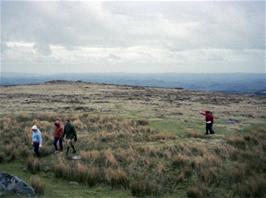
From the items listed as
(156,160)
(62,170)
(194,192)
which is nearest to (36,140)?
(62,170)

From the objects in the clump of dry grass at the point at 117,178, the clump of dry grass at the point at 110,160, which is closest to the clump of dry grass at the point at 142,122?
the clump of dry grass at the point at 110,160

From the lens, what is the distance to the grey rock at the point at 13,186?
1419 centimetres

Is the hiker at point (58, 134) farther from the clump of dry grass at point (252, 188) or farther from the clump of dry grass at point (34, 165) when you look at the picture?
the clump of dry grass at point (252, 188)

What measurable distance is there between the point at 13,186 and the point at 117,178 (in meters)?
5.02

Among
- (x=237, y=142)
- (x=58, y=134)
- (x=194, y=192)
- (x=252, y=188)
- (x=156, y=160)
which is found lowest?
(x=194, y=192)

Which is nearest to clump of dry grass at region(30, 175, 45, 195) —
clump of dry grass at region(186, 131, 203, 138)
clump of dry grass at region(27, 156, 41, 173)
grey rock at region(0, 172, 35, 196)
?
grey rock at region(0, 172, 35, 196)

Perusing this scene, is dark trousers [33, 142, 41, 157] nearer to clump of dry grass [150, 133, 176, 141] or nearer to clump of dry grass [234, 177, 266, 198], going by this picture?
clump of dry grass [150, 133, 176, 141]

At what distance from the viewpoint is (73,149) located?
70.4ft

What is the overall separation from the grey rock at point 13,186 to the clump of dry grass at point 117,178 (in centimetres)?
411

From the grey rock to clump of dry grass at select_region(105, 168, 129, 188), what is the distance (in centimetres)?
411

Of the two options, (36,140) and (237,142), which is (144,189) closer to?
(36,140)

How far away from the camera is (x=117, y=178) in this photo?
17.5 meters

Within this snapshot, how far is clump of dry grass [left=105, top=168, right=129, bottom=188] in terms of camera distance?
1738 cm

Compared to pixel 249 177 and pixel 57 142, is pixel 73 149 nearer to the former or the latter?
pixel 57 142
